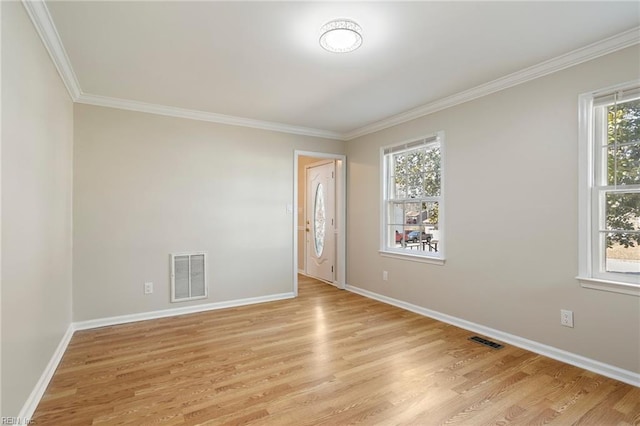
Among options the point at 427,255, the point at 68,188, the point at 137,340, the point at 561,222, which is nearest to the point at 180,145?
the point at 68,188

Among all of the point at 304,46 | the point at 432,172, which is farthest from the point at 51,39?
the point at 432,172

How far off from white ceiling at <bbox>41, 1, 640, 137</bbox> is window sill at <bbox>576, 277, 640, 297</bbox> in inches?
69.5

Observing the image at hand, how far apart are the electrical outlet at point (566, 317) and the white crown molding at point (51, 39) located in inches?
165

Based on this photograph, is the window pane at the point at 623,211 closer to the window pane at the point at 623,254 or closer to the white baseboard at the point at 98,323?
the window pane at the point at 623,254

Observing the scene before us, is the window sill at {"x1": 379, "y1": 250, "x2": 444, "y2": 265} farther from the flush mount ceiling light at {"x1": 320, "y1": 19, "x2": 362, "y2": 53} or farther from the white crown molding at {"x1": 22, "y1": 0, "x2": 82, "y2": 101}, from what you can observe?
the white crown molding at {"x1": 22, "y1": 0, "x2": 82, "y2": 101}

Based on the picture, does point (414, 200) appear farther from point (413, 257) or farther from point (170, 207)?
point (170, 207)

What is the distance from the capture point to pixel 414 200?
13.5 feet

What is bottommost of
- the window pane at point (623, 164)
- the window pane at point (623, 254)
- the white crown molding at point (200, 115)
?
the window pane at point (623, 254)

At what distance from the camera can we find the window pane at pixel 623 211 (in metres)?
2.37

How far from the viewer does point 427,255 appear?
392 cm

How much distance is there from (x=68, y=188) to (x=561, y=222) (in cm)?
446

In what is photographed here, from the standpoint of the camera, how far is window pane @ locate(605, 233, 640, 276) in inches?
92.9

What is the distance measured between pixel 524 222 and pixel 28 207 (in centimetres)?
371

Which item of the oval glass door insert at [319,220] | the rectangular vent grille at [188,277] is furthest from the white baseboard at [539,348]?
the rectangular vent grille at [188,277]
